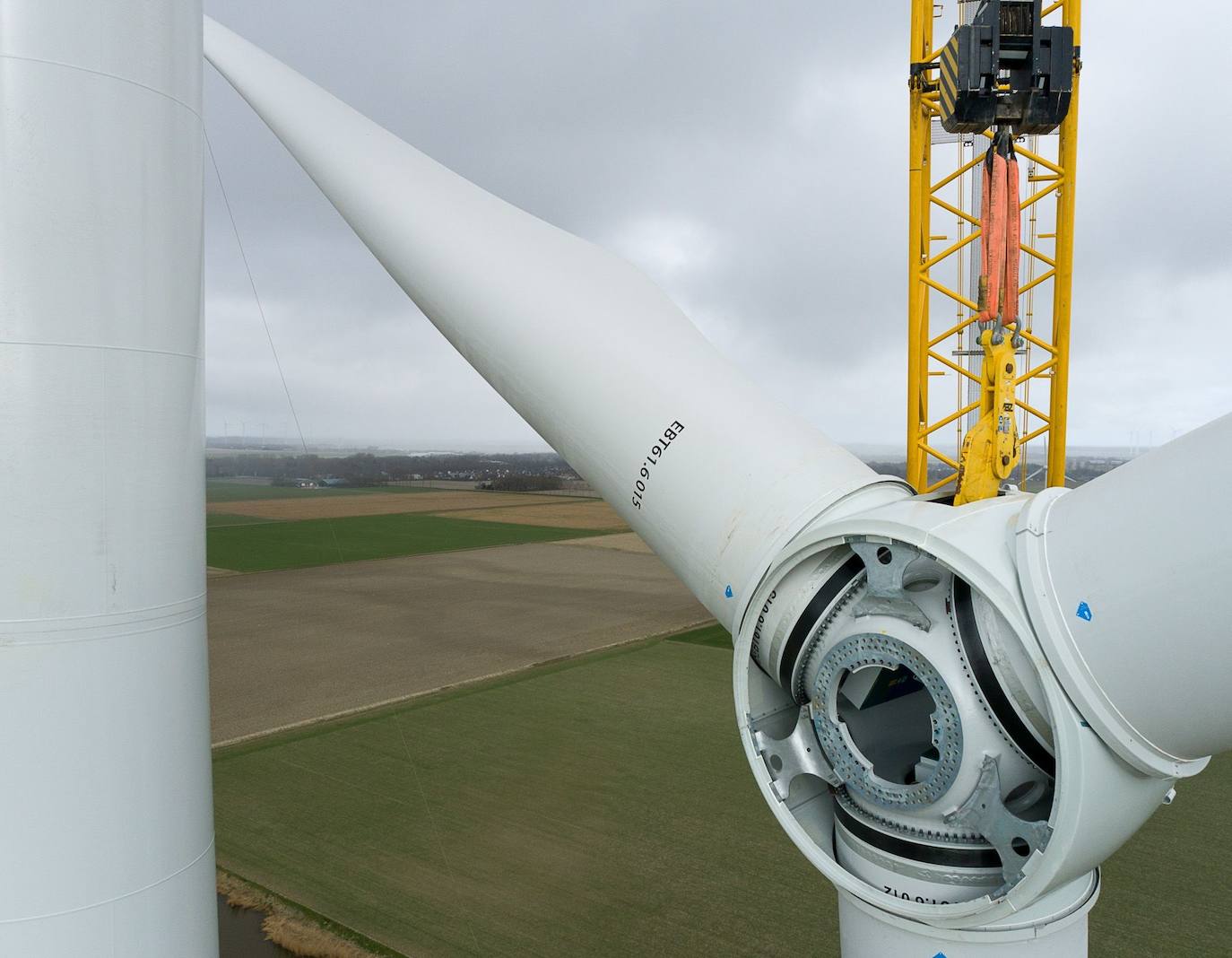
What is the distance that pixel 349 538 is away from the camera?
40.5 m

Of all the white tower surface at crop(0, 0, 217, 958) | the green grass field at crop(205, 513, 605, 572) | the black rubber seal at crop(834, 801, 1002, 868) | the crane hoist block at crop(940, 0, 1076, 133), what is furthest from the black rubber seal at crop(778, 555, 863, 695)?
the green grass field at crop(205, 513, 605, 572)

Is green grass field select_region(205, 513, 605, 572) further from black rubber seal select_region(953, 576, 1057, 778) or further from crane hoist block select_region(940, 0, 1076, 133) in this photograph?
black rubber seal select_region(953, 576, 1057, 778)

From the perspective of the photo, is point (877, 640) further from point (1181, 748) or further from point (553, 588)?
point (553, 588)

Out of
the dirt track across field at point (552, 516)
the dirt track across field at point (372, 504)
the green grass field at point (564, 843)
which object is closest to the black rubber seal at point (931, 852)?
the green grass field at point (564, 843)

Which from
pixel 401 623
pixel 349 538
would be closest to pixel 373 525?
pixel 349 538

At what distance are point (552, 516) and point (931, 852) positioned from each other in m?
50.1

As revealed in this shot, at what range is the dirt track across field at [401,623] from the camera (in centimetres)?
1568

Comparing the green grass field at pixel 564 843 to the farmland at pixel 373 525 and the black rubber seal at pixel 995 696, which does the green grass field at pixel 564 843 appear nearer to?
the black rubber seal at pixel 995 696

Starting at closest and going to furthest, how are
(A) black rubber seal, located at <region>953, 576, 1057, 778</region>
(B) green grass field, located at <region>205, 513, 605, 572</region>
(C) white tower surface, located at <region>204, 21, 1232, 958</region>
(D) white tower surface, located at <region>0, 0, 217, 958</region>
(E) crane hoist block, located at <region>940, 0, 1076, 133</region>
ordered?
(C) white tower surface, located at <region>204, 21, 1232, 958</region>, (A) black rubber seal, located at <region>953, 576, 1057, 778</region>, (D) white tower surface, located at <region>0, 0, 217, 958</region>, (E) crane hoist block, located at <region>940, 0, 1076, 133</region>, (B) green grass field, located at <region>205, 513, 605, 572</region>

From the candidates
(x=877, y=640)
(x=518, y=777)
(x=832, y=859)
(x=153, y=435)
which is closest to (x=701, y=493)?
(x=877, y=640)

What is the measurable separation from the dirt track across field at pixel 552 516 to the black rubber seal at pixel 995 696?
4343cm

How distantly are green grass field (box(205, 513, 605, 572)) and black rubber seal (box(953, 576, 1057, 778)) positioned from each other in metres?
30.9

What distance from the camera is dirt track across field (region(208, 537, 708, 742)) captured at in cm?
1568

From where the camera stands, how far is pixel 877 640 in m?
3.39
